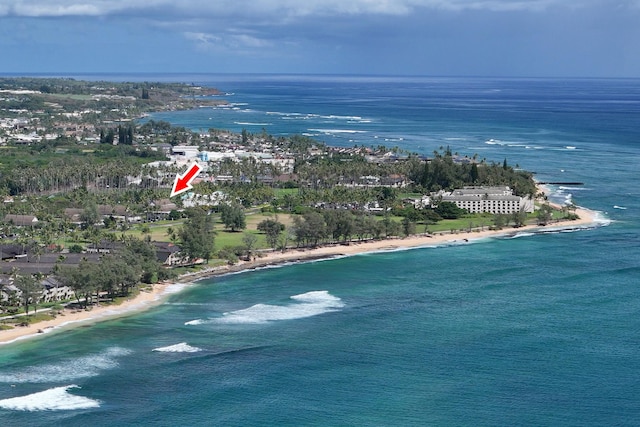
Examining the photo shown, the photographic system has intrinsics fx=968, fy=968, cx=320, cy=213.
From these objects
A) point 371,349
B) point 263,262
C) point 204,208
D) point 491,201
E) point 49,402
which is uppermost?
point 491,201

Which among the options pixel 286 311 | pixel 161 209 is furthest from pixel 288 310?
pixel 161 209

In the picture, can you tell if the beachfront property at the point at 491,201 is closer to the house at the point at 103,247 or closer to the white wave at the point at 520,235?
the white wave at the point at 520,235

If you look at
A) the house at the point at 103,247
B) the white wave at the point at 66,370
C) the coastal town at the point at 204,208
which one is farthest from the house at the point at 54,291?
the white wave at the point at 66,370

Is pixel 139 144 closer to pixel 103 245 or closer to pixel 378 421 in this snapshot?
pixel 103 245

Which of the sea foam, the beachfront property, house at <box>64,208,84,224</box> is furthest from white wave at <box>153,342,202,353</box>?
the beachfront property

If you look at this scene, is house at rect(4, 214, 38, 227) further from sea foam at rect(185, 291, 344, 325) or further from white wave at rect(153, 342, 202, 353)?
white wave at rect(153, 342, 202, 353)

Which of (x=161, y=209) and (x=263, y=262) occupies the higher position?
(x=161, y=209)

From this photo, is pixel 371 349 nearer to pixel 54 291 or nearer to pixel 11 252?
pixel 54 291
